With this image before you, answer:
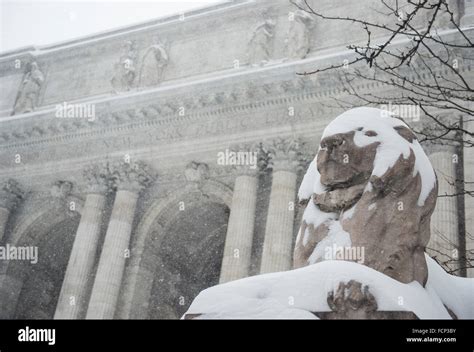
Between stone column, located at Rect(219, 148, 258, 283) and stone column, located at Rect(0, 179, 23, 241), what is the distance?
27.5 ft

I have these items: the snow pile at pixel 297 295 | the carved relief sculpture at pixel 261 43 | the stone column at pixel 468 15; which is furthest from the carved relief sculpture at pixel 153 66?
the snow pile at pixel 297 295

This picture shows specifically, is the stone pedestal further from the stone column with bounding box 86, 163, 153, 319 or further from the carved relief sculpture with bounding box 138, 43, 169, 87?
the carved relief sculpture with bounding box 138, 43, 169, 87

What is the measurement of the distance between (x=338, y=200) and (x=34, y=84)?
20350 millimetres

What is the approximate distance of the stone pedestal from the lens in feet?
→ 48.0

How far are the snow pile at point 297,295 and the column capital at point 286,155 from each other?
12.1 meters

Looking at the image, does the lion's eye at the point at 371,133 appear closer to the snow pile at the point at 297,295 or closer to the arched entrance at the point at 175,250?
the snow pile at the point at 297,295

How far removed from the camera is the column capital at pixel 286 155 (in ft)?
50.7

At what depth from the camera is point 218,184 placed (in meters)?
16.9

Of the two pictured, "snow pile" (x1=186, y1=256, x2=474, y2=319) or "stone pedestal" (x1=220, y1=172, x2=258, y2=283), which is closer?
"snow pile" (x1=186, y1=256, x2=474, y2=319)

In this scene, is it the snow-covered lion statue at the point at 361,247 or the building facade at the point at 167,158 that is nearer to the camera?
the snow-covered lion statue at the point at 361,247

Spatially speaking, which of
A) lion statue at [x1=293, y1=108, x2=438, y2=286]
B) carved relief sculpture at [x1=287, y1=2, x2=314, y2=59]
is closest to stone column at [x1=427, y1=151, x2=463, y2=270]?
carved relief sculpture at [x1=287, y1=2, x2=314, y2=59]

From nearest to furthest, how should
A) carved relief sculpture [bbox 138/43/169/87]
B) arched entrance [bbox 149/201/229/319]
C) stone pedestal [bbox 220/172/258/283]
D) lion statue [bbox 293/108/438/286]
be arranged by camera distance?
lion statue [bbox 293/108/438/286]
stone pedestal [bbox 220/172/258/283]
arched entrance [bbox 149/201/229/319]
carved relief sculpture [bbox 138/43/169/87]

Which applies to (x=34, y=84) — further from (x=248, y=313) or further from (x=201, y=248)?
(x=248, y=313)
